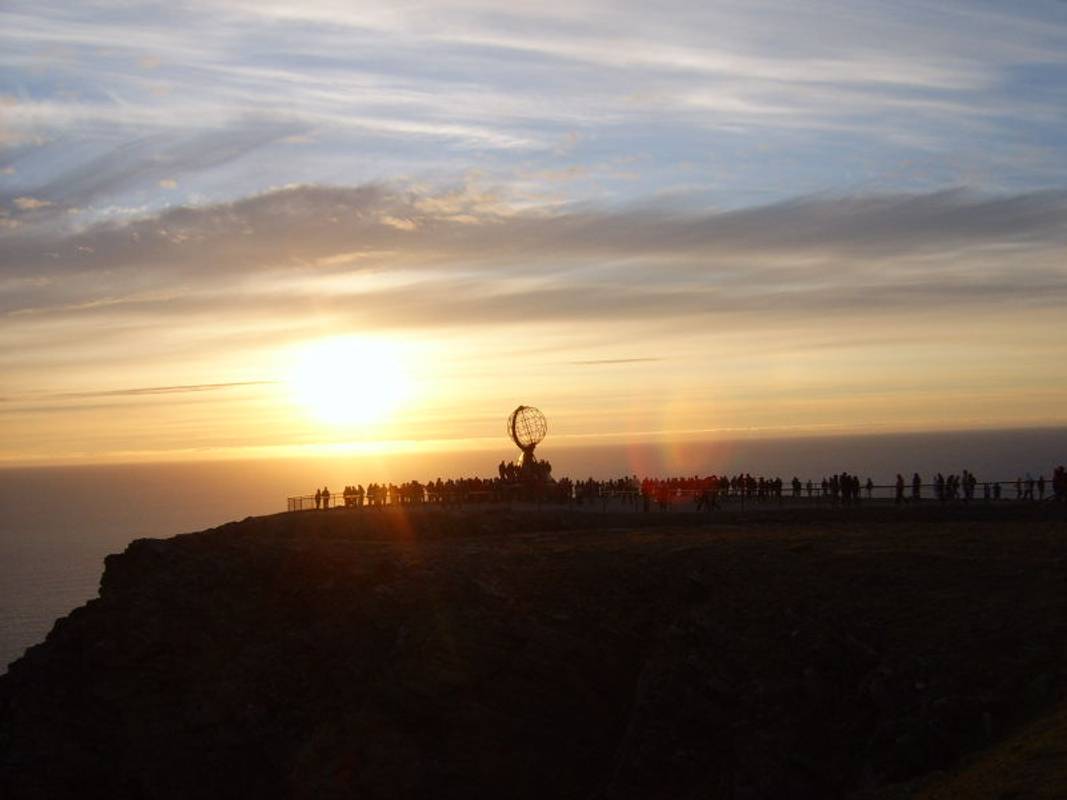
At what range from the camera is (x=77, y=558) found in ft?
420

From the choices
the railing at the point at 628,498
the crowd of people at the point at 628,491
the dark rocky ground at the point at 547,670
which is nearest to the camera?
the dark rocky ground at the point at 547,670

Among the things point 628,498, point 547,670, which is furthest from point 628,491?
point 547,670

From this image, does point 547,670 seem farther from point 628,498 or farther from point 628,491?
point 628,491

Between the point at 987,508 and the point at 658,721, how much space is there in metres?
20.1

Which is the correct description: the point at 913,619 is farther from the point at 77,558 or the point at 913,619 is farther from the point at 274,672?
the point at 77,558

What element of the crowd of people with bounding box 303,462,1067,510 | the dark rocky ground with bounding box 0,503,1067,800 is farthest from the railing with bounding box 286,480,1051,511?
the dark rocky ground with bounding box 0,503,1067,800

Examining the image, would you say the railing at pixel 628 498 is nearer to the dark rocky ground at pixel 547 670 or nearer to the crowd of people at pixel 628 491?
the crowd of people at pixel 628 491

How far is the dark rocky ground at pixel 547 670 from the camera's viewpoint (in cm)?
2341

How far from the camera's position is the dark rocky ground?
23406 millimetres

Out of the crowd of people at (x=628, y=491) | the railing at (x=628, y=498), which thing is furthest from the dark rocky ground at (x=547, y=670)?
the railing at (x=628, y=498)

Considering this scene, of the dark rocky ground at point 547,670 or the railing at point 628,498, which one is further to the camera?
the railing at point 628,498

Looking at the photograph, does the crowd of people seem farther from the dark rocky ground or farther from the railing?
the dark rocky ground

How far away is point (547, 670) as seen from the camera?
27578 mm

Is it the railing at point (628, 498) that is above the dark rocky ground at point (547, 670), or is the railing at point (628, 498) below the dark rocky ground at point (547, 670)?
above
